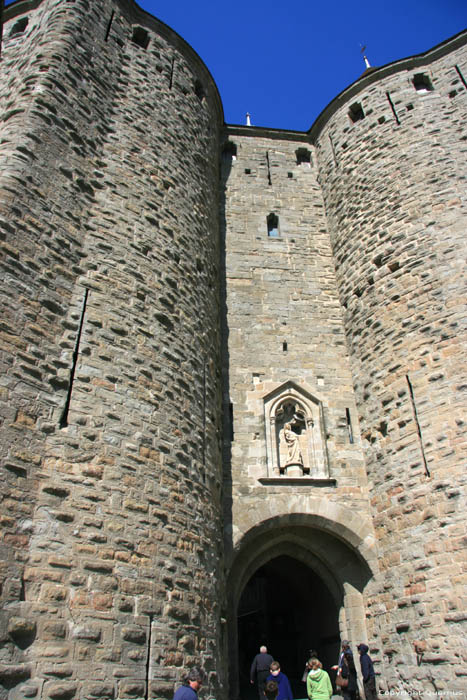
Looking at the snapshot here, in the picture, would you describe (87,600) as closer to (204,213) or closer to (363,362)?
(363,362)

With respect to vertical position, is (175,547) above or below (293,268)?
below

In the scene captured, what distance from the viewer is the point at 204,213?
353 inches

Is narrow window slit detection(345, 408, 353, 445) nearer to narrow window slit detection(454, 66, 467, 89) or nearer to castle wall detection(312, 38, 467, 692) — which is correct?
castle wall detection(312, 38, 467, 692)

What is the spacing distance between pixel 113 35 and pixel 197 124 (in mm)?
1995

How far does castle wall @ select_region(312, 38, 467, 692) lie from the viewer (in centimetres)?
635

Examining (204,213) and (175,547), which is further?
(204,213)

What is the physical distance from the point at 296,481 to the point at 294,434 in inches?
30.0

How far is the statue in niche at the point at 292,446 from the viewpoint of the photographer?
25.9 ft

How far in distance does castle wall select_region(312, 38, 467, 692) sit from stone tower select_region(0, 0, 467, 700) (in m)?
0.04

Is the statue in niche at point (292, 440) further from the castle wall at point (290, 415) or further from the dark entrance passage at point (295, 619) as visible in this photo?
the dark entrance passage at point (295, 619)

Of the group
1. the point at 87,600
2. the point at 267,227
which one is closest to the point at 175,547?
the point at 87,600

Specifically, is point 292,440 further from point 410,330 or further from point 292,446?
point 410,330

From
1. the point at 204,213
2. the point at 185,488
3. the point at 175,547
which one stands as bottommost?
the point at 175,547

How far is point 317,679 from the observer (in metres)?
5.79
